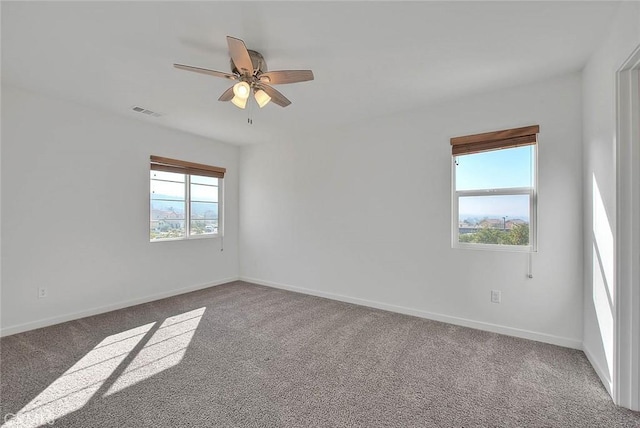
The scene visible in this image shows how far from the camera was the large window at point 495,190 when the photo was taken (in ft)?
9.12

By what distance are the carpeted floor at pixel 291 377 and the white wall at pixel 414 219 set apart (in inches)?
15.1

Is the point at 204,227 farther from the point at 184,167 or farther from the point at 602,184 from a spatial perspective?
the point at 602,184

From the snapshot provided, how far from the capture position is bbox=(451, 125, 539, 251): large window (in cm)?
278

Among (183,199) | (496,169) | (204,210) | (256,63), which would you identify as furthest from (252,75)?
(204,210)

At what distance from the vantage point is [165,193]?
13.8ft

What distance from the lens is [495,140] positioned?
9.48ft

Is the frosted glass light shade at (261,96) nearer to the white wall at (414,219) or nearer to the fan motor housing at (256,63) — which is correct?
the fan motor housing at (256,63)

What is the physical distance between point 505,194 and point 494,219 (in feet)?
0.91

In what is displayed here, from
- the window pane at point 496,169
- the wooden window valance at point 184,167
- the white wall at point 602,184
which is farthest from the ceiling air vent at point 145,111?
the white wall at point 602,184

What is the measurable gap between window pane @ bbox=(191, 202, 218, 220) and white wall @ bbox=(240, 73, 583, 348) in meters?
0.50

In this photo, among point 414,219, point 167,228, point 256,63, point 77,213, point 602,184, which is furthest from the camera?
point 167,228

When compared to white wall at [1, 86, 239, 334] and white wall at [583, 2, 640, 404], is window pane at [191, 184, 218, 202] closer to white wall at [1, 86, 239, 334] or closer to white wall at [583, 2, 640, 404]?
white wall at [1, 86, 239, 334]

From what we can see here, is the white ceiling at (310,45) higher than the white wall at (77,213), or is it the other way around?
the white ceiling at (310,45)

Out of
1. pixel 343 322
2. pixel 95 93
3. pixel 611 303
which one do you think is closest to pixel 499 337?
pixel 611 303
